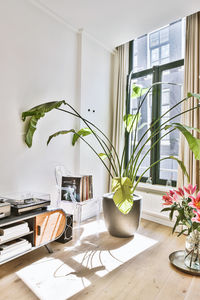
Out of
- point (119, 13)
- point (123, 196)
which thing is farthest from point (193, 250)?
point (119, 13)

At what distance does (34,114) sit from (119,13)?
1726 mm

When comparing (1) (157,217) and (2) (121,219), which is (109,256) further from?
(1) (157,217)

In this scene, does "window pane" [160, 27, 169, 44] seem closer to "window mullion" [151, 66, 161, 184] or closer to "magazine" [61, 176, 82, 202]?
"window mullion" [151, 66, 161, 184]

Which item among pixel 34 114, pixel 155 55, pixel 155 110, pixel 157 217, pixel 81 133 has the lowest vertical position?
pixel 157 217

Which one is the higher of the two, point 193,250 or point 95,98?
point 95,98

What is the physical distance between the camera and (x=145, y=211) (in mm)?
3285

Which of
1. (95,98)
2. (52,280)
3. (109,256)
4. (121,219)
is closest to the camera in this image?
(52,280)

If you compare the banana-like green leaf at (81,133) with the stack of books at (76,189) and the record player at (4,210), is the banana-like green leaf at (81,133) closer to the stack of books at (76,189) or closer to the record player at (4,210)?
the stack of books at (76,189)

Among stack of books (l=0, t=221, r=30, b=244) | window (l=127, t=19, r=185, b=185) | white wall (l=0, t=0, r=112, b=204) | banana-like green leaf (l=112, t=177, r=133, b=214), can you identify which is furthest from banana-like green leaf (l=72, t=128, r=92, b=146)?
stack of books (l=0, t=221, r=30, b=244)

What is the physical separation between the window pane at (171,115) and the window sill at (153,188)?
0.17 m

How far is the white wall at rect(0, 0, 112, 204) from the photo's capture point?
234 centimetres

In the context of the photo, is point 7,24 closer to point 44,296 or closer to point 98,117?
point 98,117

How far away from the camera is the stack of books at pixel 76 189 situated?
2561 mm

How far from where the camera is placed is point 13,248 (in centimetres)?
183
